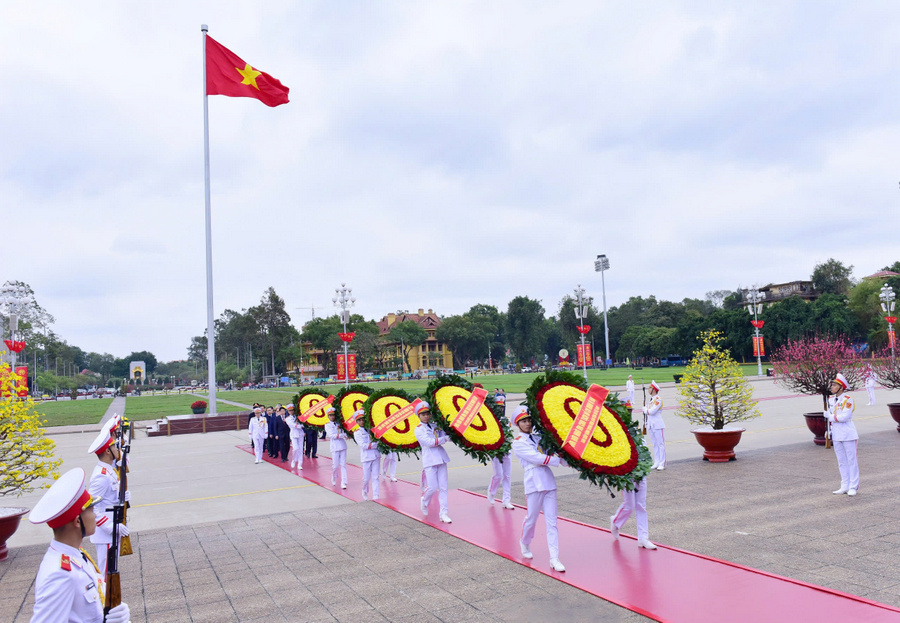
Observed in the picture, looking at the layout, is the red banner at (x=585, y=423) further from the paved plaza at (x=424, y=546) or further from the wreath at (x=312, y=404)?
the wreath at (x=312, y=404)

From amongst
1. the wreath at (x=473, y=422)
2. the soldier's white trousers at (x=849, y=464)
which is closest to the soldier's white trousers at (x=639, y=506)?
the wreath at (x=473, y=422)

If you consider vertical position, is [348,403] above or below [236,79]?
below

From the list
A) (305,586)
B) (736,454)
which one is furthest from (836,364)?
(305,586)

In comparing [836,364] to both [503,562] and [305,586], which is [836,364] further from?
[305,586]

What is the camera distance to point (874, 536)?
783 cm

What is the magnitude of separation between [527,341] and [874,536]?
10631 centimetres

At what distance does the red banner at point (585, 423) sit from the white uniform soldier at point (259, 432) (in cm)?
1323

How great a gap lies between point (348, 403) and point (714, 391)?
8687 millimetres

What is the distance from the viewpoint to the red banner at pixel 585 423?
23.3ft

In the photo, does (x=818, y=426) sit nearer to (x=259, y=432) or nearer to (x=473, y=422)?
(x=473, y=422)

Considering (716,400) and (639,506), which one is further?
(716,400)

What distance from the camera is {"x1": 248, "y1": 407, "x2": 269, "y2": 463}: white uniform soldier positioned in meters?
18.0

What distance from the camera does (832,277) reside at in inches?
3565

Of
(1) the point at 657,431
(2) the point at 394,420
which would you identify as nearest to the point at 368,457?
(2) the point at 394,420
